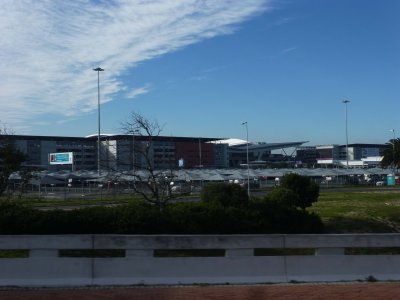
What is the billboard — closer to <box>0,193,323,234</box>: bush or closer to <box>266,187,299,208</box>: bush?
<box>266,187,299,208</box>: bush

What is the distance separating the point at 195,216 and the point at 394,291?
6352 mm

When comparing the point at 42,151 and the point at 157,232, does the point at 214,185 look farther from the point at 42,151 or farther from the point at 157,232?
the point at 42,151

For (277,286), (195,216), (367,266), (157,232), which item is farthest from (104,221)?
(367,266)

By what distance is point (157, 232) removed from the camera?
510 inches

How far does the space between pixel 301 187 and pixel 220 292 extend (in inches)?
546

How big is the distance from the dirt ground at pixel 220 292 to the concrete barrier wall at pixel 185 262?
0.24m

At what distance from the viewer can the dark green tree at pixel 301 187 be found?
21438mm

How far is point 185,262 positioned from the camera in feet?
29.4

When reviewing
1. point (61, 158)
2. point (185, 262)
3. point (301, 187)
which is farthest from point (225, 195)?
point (61, 158)

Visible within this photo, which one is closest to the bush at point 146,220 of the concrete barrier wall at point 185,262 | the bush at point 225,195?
the bush at point 225,195

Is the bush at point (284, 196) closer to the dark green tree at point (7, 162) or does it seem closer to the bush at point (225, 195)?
the bush at point (225, 195)

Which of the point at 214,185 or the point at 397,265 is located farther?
the point at 214,185

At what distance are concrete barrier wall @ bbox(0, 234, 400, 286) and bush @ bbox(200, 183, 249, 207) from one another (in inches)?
325

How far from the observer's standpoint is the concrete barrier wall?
8.70 m
